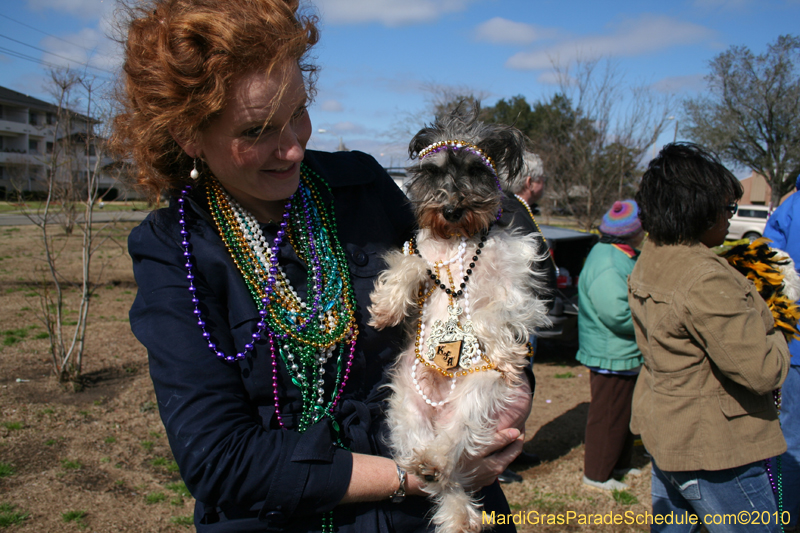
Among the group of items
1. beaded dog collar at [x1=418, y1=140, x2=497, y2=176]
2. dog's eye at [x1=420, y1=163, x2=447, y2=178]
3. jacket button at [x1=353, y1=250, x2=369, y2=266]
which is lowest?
jacket button at [x1=353, y1=250, x2=369, y2=266]

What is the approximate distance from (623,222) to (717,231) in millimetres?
2241

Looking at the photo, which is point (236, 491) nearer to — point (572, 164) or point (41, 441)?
point (41, 441)

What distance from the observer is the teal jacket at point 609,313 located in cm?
476

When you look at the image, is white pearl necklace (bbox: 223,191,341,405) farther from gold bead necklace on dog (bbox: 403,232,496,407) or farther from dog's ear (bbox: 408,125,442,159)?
dog's ear (bbox: 408,125,442,159)

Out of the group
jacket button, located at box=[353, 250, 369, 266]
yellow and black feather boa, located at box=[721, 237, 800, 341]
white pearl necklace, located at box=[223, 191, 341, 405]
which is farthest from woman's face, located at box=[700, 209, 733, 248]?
white pearl necklace, located at box=[223, 191, 341, 405]

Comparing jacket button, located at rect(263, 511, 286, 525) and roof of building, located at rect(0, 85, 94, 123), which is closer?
jacket button, located at rect(263, 511, 286, 525)

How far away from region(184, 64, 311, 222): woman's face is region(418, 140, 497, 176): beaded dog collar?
0.64 metres

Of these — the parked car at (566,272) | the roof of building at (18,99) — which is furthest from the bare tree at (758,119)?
the roof of building at (18,99)

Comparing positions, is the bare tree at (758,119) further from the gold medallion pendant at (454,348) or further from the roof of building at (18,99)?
the roof of building at (18,99)

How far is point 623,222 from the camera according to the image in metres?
5.07

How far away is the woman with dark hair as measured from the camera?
99.1 inches

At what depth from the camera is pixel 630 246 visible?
205 inches

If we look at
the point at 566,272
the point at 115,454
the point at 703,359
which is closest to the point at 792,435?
the point at 703,359

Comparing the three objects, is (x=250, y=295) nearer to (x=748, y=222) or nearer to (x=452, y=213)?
(x=452, y=213)
